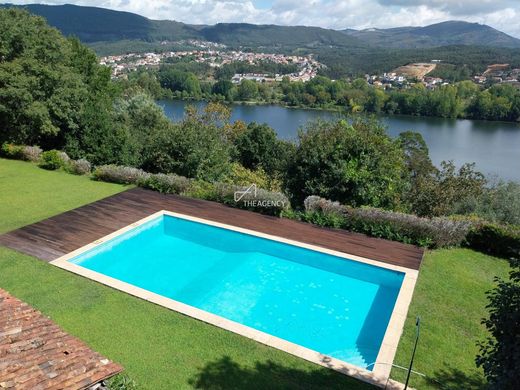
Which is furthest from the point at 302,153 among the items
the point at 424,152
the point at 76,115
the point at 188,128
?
the point at 424,152

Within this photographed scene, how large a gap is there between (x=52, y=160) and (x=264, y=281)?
1213cm

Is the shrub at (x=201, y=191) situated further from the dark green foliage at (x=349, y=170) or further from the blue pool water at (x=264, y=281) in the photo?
the dark green foliage at (x=349, y=170)

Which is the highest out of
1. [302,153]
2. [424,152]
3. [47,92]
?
[47,92]

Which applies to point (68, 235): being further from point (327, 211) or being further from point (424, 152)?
point (424, 152)

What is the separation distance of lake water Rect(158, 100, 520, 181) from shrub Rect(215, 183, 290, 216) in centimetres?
1776

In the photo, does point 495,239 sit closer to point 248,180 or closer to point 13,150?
point 248,180

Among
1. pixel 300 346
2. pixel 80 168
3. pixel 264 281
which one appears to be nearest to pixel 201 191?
pixel 264 281

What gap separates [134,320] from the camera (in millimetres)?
7395

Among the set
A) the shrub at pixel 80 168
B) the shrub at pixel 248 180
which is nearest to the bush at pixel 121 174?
the shrub at pixel 80 168

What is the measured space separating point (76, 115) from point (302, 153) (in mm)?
12091

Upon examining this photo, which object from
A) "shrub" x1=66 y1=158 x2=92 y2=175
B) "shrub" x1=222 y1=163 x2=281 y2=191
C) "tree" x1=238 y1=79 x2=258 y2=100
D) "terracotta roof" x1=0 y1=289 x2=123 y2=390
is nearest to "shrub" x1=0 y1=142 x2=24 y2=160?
"shrub" x1=66 y1=158 x2=92 y2=175

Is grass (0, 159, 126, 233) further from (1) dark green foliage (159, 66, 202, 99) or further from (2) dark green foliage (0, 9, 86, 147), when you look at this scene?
(1) dark green foliage (159, 66, 202, 99)

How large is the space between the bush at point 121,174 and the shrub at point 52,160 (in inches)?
102

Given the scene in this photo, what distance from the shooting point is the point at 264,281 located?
978 centimetres
